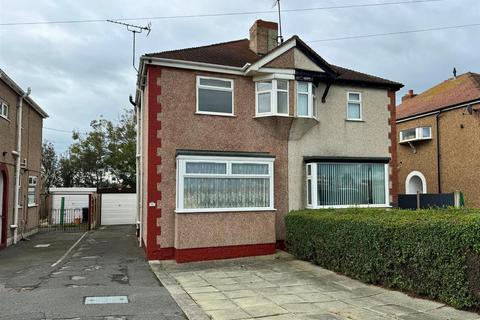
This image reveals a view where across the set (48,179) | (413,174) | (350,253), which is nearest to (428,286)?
(350,253)

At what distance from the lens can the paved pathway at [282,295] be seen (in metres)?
6.42

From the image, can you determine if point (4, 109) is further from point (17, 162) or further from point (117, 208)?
point (117, 208)

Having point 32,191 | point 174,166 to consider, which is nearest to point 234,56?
point 174,166

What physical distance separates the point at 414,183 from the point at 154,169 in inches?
706

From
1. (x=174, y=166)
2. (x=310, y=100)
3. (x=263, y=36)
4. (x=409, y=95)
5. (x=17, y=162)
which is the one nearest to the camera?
(x=174, y=166)

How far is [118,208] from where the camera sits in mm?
25656

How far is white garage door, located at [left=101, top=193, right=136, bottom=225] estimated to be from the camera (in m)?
25.5

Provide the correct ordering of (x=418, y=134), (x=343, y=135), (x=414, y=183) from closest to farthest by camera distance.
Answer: (x=343, y=135) → (x=418, y=134) → (x=414, y=183)

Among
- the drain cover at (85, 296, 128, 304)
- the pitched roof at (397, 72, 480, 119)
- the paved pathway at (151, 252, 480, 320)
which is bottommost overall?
the paved pathway at (151, 252, 480, 320)

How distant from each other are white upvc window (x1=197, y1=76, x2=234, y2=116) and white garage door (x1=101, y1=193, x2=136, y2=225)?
15263 mm

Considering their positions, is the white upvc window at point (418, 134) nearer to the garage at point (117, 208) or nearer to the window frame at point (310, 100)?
the window frame at point (310, 100)

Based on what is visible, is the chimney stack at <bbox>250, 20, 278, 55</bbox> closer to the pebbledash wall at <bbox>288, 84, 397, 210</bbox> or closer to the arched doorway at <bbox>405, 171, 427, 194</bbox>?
the pebbledash wall at <bbox>288, 84, 397, 210</bbox>

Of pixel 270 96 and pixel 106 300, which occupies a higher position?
pixel 270 96

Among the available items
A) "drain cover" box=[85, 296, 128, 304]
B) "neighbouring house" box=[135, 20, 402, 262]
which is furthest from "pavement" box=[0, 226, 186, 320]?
"neighbouring house" box=[135, 20, 402, 262]
